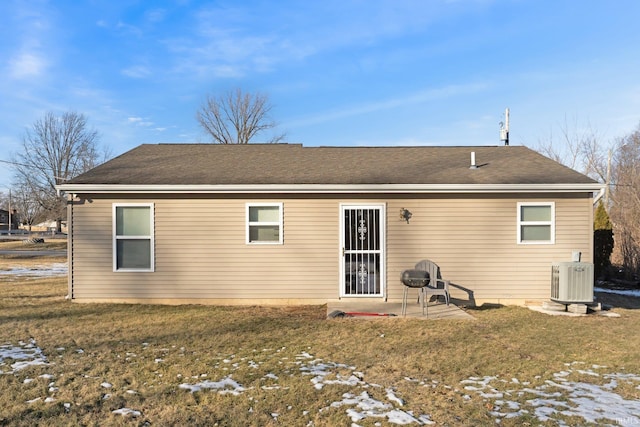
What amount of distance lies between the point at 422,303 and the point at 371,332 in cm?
206

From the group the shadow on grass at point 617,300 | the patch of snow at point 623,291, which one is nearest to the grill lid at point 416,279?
the shadow on grass at point 617,300

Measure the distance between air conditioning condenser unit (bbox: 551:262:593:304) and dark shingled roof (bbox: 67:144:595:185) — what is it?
1.66m

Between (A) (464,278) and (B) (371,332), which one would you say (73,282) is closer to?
(B) (371,332)

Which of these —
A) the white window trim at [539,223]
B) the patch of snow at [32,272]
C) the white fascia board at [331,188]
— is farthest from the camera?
the patch of snow at [32,272]

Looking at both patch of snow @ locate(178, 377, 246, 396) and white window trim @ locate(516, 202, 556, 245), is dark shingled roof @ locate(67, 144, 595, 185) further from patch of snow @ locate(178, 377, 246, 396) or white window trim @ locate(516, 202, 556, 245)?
patch of snow @ locate(178, 377, 246, 396)

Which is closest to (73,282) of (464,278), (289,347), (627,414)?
(289,347)

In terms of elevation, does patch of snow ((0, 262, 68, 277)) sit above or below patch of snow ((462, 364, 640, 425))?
below

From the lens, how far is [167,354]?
507 centimetres

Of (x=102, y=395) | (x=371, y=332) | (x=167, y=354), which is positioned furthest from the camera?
(x=371, y=332)

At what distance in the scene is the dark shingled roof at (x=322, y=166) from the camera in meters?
8.34

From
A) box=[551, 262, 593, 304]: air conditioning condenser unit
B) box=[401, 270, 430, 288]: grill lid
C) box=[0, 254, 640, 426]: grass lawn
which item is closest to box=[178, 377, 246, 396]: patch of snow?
box=[0, 254, 640, 426]: grass lawn

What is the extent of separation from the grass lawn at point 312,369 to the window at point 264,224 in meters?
1.67

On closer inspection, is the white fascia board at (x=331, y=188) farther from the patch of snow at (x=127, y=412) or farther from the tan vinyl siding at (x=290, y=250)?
the patch of snow at (x=127, y=412)

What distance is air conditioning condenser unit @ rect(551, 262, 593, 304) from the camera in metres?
7.54
